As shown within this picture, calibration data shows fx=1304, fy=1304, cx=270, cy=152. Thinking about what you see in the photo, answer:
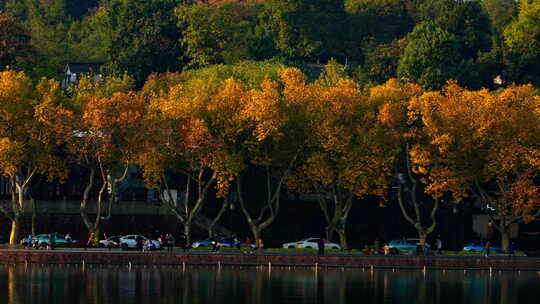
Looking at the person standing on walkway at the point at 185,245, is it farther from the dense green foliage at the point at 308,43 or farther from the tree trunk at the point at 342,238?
the dense green foliage at the point at 308,43

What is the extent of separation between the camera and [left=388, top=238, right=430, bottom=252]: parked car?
115m

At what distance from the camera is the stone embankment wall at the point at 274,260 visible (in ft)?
328

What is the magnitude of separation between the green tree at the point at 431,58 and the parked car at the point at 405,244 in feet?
142

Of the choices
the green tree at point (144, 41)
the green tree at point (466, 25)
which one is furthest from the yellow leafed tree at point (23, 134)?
the green tree at point (466, 25)

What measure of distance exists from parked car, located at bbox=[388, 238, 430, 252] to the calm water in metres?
14.6

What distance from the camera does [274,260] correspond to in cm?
10194

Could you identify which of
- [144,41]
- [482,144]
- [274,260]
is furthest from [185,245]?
[144,41]

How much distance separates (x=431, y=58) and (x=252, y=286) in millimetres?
83145

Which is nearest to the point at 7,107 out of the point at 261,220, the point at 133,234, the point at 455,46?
the point at 133,234

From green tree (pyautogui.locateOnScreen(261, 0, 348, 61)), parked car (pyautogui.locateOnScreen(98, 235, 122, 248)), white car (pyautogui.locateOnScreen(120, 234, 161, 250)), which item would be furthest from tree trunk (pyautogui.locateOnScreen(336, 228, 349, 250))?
green tree (pyautogui.locateOnScreen(261, 0, 348, 61))

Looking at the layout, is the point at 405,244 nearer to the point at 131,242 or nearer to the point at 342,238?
the point at 342,238

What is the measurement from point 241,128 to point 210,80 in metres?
35.9

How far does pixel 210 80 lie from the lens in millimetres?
145500

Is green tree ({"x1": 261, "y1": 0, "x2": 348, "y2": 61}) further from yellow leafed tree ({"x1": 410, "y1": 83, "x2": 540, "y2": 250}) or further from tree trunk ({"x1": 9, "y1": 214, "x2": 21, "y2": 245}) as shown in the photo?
tree trunk ({"x1": 9, "y1": 214, "x2": 21, "y2": 245})
